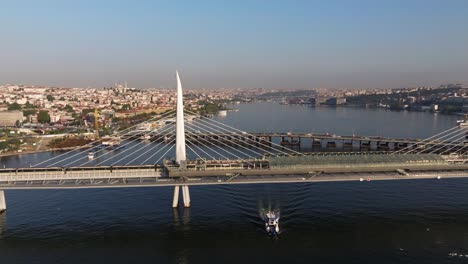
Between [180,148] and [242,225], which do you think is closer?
[242,225]

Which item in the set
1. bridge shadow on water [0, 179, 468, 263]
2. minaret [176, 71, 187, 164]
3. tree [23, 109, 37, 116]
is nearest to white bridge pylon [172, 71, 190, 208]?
minaret [176, 71, 187, 164]

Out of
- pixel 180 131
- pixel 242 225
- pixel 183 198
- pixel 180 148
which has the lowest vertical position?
pixel 242 225

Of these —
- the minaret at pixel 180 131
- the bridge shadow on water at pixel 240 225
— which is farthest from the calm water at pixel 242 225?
the minaret at pixel 180 131

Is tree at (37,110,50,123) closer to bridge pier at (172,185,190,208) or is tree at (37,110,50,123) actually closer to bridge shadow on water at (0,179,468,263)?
bridge shadow on water at (0,179,468,263)

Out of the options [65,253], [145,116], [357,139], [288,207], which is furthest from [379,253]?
[145,116]

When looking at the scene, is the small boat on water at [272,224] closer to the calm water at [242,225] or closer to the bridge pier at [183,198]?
the calm water at [242,225]

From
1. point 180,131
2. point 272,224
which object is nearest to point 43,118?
point 180,131

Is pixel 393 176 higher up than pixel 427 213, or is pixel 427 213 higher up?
pixel 393 176

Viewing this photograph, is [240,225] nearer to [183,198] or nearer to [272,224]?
[272,224]

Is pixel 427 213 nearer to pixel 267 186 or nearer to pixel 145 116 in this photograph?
pixel 267 186
